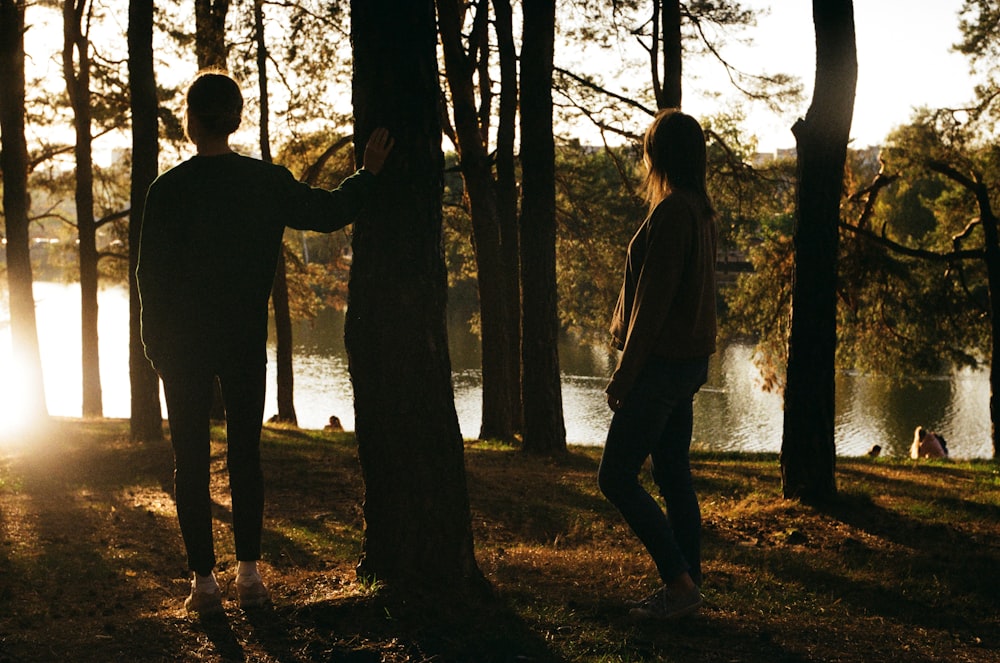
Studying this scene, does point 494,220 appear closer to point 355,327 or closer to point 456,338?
point 355,327

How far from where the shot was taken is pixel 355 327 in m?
4.02

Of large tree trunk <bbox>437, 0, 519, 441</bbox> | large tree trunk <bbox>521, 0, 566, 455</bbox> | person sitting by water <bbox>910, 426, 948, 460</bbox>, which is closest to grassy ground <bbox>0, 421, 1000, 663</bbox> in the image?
large tree trunk <bbox>521, 0, 566, 455</bbox>

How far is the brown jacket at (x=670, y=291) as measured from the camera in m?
3.65

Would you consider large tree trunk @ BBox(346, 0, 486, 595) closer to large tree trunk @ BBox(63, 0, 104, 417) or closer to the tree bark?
the tree bark

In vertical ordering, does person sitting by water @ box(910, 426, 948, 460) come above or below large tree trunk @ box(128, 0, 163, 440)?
below

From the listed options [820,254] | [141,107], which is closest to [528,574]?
[820,254]

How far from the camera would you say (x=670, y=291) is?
3.64 meters

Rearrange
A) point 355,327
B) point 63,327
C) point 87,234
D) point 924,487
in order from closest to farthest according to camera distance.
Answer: point 355,327, point 924,487, point 87,234, point 63,327

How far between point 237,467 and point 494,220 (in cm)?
1025

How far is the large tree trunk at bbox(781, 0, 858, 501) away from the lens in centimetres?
674

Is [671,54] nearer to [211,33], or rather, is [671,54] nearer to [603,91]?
[603,91]

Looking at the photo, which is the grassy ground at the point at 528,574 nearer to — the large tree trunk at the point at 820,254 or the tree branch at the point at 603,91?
the large tree trunk at the point at 820,254

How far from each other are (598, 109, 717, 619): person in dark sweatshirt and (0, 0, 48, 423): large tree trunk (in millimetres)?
13239

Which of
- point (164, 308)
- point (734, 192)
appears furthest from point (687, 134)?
point (734, 192)
